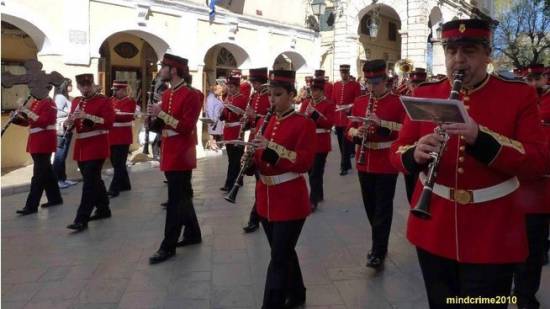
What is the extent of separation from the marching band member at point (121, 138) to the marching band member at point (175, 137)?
4045mm

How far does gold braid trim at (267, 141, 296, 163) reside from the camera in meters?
3.93

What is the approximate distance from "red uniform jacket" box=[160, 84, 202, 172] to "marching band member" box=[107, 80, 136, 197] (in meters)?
4.10

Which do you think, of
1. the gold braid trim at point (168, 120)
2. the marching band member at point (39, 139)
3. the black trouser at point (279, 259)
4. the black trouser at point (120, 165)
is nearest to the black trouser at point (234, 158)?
the black trouser at point (120, 165)

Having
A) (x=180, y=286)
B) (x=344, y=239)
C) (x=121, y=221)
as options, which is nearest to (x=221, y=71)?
(x=121, y=221)

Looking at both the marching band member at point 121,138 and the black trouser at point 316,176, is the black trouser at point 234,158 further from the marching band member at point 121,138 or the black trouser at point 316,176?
the marching band member at point 121,138

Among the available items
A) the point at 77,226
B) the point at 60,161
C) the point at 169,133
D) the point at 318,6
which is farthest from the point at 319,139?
the point at 318,6

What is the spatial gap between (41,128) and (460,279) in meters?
6.89

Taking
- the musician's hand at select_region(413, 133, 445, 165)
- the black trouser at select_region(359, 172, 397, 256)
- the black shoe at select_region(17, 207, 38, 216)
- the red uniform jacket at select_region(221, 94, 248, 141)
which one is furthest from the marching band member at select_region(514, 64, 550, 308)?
the black shoe at select_region(17, 207, 38, 216)

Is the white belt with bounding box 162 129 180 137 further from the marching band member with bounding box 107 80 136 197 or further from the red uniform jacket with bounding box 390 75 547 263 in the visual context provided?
the marching band member with bounding box 107 80 136 197

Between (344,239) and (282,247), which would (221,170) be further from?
Result: (282,247)

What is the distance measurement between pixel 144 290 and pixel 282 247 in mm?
1618

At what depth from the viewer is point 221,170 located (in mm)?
12109

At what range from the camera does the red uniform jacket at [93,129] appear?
7.01 meters

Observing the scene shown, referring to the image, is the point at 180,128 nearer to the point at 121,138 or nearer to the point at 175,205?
the point at 175,205
